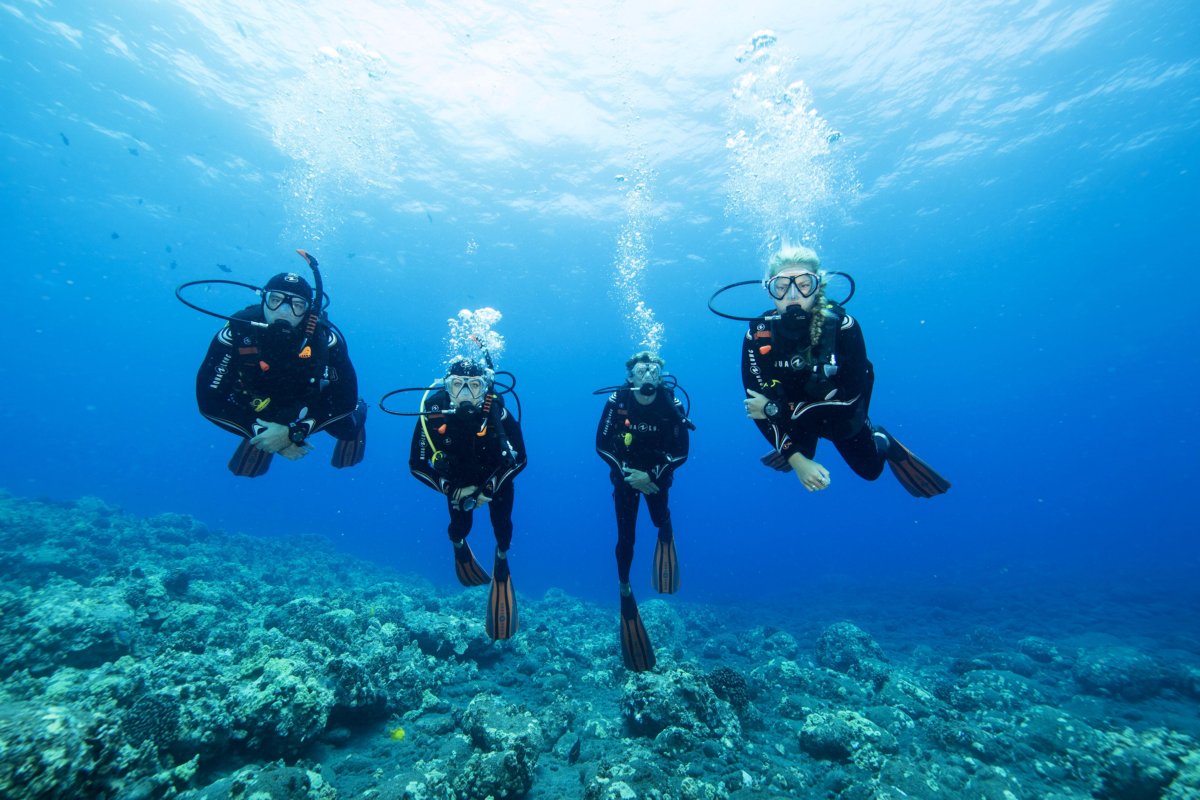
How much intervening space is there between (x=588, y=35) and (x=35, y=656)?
21.9m

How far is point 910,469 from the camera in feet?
17.9

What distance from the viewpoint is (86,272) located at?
58.9 meters

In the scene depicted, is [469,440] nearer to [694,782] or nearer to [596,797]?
[596,797]

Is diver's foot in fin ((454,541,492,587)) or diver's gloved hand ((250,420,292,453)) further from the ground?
diver's gloved hand ((250,420,292,453))

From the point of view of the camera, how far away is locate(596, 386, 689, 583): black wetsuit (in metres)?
6.80

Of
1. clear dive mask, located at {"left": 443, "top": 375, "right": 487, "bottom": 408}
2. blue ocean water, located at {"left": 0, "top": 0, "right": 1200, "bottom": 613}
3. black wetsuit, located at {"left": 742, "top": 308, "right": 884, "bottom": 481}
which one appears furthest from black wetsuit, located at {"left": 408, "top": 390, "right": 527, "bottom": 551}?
blue ocean water, located at {"left": 0, "top": 0, "right": 1200, "bottom": 613}

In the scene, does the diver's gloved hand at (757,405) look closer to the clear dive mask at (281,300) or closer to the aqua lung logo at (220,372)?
the clear dive mask at (281,300)

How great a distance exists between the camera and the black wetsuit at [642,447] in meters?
6.80

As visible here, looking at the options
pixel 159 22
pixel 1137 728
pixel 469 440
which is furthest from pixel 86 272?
pixel 1137 728

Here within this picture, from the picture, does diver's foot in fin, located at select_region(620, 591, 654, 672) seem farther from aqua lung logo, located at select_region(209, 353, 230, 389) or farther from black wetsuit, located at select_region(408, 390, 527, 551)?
aqua lung logo, located at select_region(209, 353, 230, 389)

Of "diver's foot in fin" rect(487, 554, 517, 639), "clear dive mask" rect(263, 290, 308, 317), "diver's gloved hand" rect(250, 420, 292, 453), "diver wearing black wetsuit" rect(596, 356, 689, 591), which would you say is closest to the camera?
"diver's gloved hand" rect(250, 420, 292, 453)

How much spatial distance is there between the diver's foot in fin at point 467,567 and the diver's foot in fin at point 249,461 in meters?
2.65

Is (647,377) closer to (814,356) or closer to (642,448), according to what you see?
(642,448)

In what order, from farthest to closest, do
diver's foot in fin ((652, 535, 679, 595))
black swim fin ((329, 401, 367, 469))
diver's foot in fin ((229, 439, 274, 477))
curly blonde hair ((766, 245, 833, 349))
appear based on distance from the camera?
diver's foot in fin ((652, 535, 679, 595))
black swim fin ((329, 401, 367, 469))
diver's foot in fin ((229, 439, 274, 477))
curly blonde hair ((766, 245, 833, 349))
